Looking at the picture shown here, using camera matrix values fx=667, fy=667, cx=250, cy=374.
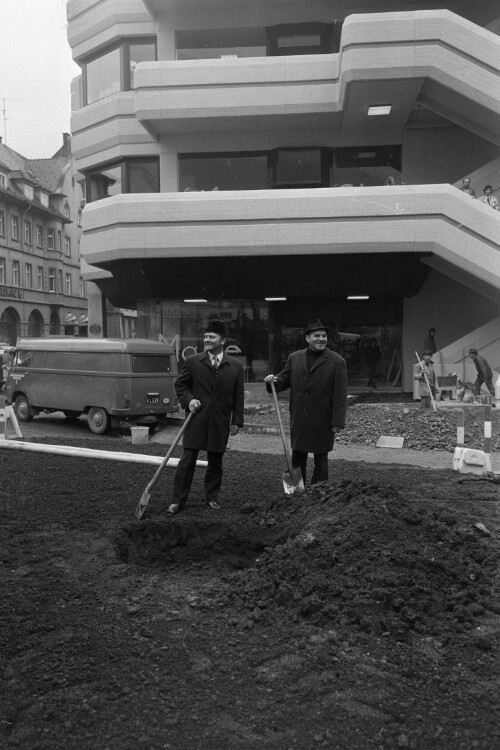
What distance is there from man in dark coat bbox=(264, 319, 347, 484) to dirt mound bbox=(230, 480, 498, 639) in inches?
51.7

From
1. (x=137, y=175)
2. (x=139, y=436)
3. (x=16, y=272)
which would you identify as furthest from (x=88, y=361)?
(x=16, y=272)

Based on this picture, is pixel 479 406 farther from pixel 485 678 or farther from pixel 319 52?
pixel 319 52

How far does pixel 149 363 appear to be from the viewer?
15672 millimetres

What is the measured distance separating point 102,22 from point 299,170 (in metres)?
9.77

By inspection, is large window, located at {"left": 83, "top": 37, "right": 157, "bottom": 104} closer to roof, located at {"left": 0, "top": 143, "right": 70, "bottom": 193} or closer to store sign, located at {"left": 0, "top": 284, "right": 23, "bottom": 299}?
store sign, located at {"left": 0, "top": 284, "right": 23, "bottom": 299}

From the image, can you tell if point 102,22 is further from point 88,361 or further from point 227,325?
point 88,361

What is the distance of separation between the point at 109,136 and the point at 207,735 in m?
25.0

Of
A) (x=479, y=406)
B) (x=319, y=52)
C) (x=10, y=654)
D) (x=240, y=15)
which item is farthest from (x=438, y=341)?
(x=10, y=654)

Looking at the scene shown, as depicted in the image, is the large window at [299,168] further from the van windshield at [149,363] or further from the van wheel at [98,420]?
the van wheel at [98,420]

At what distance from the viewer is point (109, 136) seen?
25.0 metres

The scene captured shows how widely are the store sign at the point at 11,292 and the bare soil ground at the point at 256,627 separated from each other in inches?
1711

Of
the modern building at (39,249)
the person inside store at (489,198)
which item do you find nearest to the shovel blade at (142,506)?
the person inside store at (489,198)

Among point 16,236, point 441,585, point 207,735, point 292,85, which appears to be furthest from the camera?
point 16,236

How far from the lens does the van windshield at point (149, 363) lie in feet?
50.5
